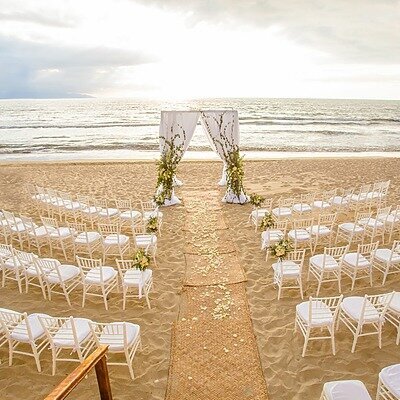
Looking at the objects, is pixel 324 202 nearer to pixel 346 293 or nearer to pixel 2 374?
pixel 346 293

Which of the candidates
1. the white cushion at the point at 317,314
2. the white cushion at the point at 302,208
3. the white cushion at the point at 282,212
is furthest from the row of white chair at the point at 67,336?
the white cushion at the point at 302,208

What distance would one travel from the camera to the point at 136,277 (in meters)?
7.01

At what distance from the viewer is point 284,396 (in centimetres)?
480

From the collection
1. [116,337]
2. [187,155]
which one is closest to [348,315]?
[116,337]

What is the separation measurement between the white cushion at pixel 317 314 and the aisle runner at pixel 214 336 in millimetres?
924

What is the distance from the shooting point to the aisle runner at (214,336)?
4895mm

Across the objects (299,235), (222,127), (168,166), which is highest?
(222,127)

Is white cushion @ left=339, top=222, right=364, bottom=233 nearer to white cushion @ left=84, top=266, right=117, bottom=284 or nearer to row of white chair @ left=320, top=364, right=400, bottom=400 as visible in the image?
row of white chair @ left=320, top=364, right=400, bottom=400

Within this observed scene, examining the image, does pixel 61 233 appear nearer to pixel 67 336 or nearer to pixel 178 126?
pixel 67 336

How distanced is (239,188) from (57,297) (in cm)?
778

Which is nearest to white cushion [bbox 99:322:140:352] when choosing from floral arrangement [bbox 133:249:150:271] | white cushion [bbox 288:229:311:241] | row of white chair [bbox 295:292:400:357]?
floral arrangement [bbox 133:249:150:271]

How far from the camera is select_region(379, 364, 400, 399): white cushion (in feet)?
13.8

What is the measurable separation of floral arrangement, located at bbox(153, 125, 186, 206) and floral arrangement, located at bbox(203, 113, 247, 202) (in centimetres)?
133

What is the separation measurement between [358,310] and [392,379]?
4.59ft
